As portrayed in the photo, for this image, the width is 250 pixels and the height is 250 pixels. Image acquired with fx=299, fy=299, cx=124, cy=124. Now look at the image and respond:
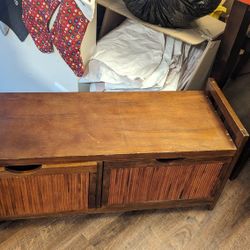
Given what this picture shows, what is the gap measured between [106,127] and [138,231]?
480 mm

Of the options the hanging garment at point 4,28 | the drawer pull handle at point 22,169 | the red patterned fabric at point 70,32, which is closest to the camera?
the drawer pull handle at point 22,169

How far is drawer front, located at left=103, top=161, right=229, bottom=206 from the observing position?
3.48 ft

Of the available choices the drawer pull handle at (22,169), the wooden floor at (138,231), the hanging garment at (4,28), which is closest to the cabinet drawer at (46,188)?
the drawer pull handle at (22,169)

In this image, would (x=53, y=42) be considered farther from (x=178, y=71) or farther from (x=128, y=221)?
(x=128, y=221)

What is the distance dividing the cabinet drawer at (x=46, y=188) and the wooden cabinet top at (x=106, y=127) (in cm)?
5

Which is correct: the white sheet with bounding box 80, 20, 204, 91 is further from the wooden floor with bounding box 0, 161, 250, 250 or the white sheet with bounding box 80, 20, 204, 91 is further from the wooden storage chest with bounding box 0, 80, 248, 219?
the wooden floor with bounding box 0, 161, 250, 250

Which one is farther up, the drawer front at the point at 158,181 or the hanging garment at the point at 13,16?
the hanging garment at the point at 13,16

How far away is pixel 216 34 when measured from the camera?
1.31 metres

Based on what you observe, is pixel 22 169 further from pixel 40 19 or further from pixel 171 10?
pixel 171 10

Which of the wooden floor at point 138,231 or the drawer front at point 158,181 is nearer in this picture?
the drawer front at point 158,181

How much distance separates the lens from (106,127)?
1.08 m

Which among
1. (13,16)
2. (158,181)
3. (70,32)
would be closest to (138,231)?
(158,181)

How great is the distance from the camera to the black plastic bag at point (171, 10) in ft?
3.80

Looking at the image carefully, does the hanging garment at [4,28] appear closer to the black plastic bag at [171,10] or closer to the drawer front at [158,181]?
the black plastic bag at [171,10]
